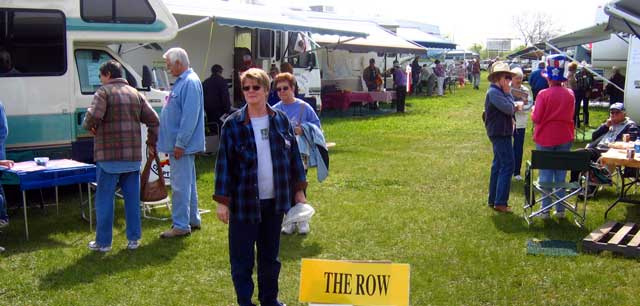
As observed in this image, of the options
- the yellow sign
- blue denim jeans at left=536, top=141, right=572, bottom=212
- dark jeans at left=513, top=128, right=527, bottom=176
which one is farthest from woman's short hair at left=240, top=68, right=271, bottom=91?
dark jeans at left=513, top=128, right=527, bottom=176

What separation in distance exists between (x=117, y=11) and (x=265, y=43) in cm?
663

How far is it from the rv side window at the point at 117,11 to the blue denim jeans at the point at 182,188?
2.81m

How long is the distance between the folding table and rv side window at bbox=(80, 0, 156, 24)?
7.78ft

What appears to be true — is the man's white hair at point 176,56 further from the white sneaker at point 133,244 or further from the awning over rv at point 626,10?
the awning over rv at point 626,10

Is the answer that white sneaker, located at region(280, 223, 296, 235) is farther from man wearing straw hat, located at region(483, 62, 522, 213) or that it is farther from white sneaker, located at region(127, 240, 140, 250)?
man wearing straw hat, located at region(483, 62, 522, 213)

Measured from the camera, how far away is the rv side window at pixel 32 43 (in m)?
7.73

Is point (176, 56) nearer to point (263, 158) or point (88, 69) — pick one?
point (263, 158)

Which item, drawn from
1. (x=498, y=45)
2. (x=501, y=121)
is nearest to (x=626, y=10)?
(x=501, y=121)

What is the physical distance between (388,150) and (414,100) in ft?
48.6

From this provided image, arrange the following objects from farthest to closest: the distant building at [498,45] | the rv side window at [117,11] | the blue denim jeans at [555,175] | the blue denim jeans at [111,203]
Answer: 1. the distant building at [498,45]
2. the rv side window at [117,11]
3. the blue denim jeans at [555,175]
4. the blue denim jeans at [111,203]

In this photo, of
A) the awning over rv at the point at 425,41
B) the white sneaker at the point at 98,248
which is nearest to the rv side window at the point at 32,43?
the white sneaker at the point at 98,248

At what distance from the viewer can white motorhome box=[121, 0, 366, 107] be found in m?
11.7

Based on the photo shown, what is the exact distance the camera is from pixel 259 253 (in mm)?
4453

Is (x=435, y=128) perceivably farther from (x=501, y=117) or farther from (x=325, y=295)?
(x=325, y=295)
